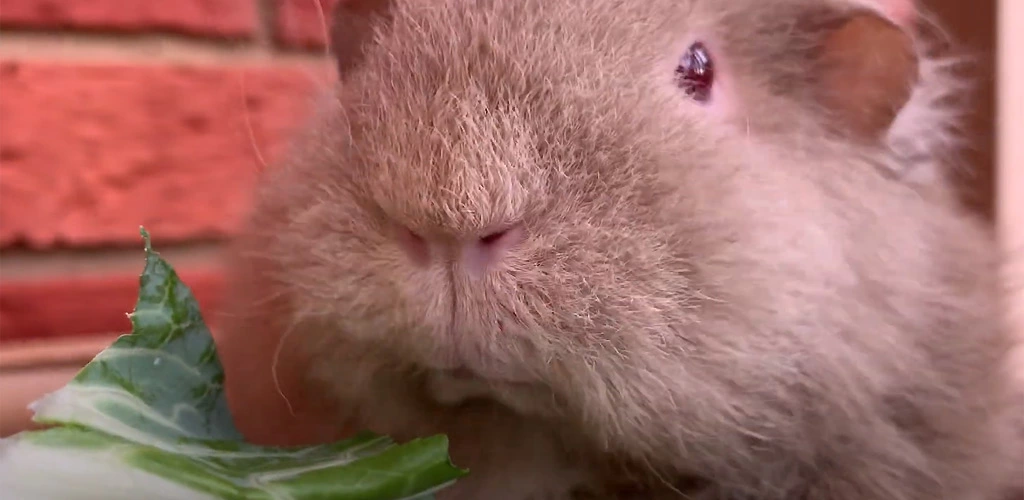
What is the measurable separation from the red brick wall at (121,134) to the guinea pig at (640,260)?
1.79 feet

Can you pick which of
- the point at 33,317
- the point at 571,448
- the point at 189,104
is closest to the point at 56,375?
the point at 33,317

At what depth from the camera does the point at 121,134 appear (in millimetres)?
1194

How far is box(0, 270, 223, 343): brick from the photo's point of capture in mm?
1152

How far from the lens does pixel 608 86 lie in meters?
0.54

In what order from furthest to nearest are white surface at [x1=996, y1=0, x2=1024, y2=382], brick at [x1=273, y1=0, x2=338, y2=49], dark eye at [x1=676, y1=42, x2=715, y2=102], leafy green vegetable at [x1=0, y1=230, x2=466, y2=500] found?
brick at [x1=273, y1=0, x2=338, y2=49] → white surface at [x1=996, y1=0, x2=1024, y2=382] → dark eye at [x1=676, y1=42, x2=715, y2=102] → leafy green vegetable at [x1=0, y1=230, x2=466, y2=500]

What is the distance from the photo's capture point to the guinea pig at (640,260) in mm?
501

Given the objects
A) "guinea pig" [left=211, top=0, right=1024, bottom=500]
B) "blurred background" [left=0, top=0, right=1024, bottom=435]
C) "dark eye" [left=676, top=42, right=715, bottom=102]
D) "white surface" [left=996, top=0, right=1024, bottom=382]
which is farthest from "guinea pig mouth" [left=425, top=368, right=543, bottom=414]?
"white surface" [left=996, top=0, right=1024, bottom=382]

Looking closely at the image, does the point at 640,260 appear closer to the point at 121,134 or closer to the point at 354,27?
the point at 354,27

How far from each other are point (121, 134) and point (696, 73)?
86 cm

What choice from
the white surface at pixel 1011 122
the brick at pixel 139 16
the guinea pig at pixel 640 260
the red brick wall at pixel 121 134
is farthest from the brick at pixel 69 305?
the white surface at pixel 1011 122

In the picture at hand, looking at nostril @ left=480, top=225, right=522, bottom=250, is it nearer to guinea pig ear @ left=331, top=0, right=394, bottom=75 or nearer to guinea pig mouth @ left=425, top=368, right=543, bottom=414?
guinea pig mouth @ left=425, top=368, right=543, bottom=414

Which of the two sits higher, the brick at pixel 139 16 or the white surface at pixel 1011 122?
the brick at pixel 139 16

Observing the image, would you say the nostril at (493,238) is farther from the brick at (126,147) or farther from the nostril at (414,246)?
the brick at (126,147)

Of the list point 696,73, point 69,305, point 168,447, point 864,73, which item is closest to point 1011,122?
point 864,73
